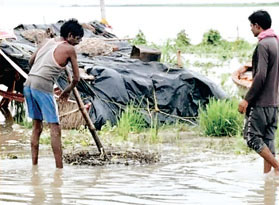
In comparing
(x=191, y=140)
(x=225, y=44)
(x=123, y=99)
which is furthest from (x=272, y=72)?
(x=225, y=44)

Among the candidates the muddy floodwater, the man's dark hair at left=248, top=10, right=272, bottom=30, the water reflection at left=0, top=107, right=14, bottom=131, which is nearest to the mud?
the muddy floodwater

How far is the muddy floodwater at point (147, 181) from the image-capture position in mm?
6016

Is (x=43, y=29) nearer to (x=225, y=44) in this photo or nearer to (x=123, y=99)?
(x=123, y=99)

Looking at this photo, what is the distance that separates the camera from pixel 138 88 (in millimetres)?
11203

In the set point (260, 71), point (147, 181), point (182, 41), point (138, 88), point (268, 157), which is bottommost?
point (147, 181)

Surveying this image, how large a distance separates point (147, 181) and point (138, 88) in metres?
4.40

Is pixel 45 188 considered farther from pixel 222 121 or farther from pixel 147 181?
pixel 222 121

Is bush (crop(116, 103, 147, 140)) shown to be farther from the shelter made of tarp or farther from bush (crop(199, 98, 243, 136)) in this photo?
bush (crop(199, 98, 243, 136))

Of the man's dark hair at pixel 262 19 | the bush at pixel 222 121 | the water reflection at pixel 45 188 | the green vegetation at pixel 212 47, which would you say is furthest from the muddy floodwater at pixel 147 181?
the green vegetation at pixel 212 47

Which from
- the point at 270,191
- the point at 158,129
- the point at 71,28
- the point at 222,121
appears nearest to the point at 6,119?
the point at 158,129

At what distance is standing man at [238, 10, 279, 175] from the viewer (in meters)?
6.70

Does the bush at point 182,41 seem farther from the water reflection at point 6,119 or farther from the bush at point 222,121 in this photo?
the bush at point 222,121

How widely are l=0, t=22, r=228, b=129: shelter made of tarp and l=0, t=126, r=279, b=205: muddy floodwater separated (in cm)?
223

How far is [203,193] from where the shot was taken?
630 centimetres
